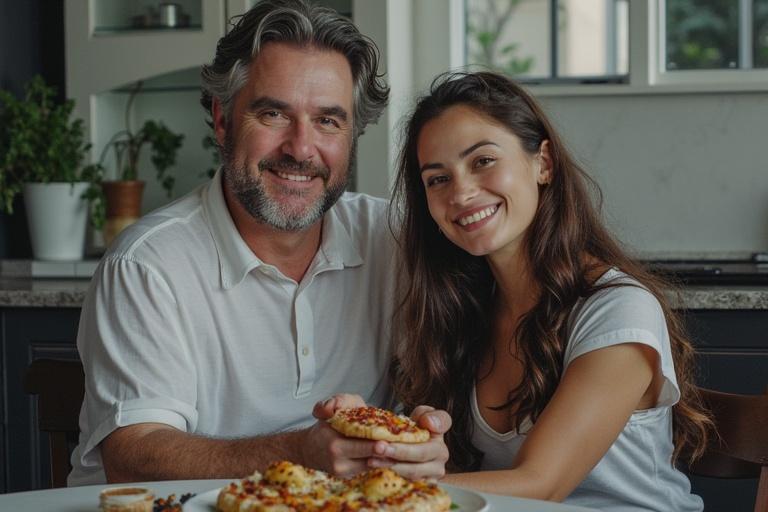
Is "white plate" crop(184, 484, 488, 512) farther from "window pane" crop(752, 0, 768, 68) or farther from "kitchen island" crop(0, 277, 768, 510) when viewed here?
"window pane" crop(752, 0, 768, 68)

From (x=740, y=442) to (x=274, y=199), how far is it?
91 centimetres

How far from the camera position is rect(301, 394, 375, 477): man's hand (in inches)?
57.6

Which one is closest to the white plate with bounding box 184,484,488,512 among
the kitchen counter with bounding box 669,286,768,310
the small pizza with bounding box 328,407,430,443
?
the small pizza with bounding box 328,407,430,443

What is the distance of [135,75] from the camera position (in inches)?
145

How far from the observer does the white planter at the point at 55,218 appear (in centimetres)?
361

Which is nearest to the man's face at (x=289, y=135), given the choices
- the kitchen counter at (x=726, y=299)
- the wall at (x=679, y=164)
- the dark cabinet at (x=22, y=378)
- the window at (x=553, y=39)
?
the kitchen counter at (x=726, y=299)

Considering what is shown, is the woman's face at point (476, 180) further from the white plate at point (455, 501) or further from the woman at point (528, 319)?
the white plate at point (455, 501)

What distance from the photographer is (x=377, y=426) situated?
1.42 meters

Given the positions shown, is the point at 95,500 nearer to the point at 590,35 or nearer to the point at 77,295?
the point at 77,295

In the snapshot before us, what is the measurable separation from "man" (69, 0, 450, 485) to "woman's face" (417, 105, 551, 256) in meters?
0.24

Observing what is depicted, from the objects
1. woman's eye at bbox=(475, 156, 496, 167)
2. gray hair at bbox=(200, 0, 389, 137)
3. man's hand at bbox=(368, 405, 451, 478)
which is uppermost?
gray hair at bbox=(200, 0, 389, 137)

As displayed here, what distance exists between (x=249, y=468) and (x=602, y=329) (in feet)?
1.93

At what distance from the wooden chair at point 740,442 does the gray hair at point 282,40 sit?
0.89 metres

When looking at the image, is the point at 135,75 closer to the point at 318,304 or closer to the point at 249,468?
the point at 318,304
